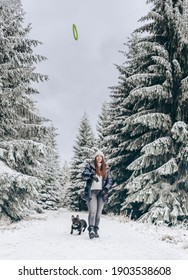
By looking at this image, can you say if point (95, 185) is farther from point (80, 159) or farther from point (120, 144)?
point (80, 159)

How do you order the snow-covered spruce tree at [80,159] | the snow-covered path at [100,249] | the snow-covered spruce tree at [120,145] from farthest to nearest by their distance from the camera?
the snow-covered spruce tree at [80,159] < the snow-covered spruce tree at [120,145] < the snow-covered path at [100,249]

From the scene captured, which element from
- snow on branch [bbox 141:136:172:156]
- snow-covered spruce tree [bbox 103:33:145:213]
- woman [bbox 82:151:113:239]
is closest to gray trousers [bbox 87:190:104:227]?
woman [bbox 82:151:113:239]

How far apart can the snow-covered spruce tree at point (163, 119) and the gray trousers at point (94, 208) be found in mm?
5099

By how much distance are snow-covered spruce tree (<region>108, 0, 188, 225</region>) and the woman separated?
204 inches

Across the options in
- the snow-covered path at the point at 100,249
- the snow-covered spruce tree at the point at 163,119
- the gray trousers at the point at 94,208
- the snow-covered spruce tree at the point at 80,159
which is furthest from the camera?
the snow-covered spruce tree at the point at 80,159

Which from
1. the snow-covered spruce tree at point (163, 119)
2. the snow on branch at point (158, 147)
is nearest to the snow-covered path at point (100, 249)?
the snow-covered spruce tree at point (163, 119)

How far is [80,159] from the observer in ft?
137

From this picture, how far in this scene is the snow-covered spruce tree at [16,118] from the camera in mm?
14617

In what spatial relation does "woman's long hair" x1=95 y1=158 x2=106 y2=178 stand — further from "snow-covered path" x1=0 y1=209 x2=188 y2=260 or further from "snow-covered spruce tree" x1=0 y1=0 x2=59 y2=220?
"snow-covered spruce tree" x1=0 y1=0 x2=59 y2=220

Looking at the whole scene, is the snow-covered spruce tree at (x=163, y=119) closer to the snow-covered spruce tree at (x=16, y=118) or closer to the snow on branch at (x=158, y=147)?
the snow on branch at (x=158, y=147)

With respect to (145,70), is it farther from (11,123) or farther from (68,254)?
(68,254)

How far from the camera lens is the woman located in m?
9.06
